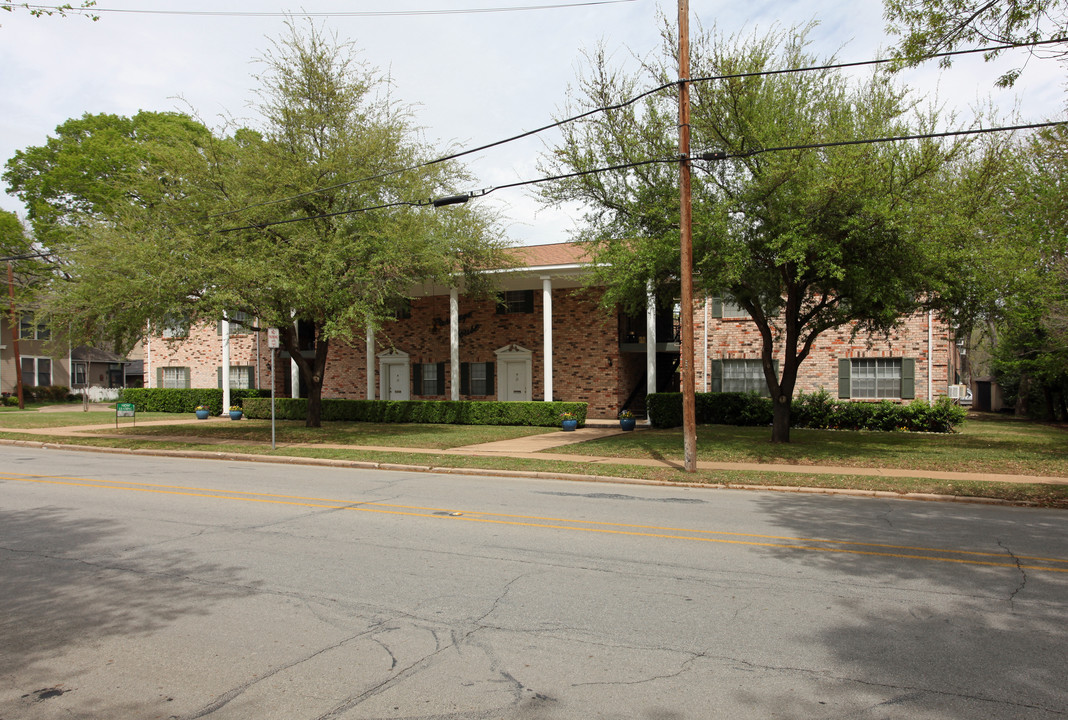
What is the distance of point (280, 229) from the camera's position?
19453mm

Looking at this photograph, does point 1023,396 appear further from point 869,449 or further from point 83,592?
point 83,592

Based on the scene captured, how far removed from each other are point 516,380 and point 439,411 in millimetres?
3816

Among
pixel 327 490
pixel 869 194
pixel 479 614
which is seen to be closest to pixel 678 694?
pixel 479 614

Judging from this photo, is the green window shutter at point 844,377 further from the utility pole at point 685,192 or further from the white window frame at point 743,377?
the utility pole at point 685,192

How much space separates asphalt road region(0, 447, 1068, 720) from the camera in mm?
3996

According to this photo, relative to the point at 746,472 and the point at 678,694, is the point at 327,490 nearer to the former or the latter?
the point at 746,472

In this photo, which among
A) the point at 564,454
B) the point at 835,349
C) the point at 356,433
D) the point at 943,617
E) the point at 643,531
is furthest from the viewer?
the point at 835,349

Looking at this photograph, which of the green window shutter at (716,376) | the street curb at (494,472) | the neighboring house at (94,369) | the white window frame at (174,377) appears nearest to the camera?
the street curb at (494,472)

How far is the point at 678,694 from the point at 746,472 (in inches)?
399

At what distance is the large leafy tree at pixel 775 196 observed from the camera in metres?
13.8

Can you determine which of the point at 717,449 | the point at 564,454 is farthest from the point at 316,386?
the point at 717,449

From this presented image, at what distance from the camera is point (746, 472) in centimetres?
1359

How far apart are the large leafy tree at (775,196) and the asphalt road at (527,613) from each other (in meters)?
6.25

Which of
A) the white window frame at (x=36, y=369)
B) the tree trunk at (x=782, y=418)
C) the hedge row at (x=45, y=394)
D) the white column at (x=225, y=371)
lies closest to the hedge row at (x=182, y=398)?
the white column at (x=225, y=371)
